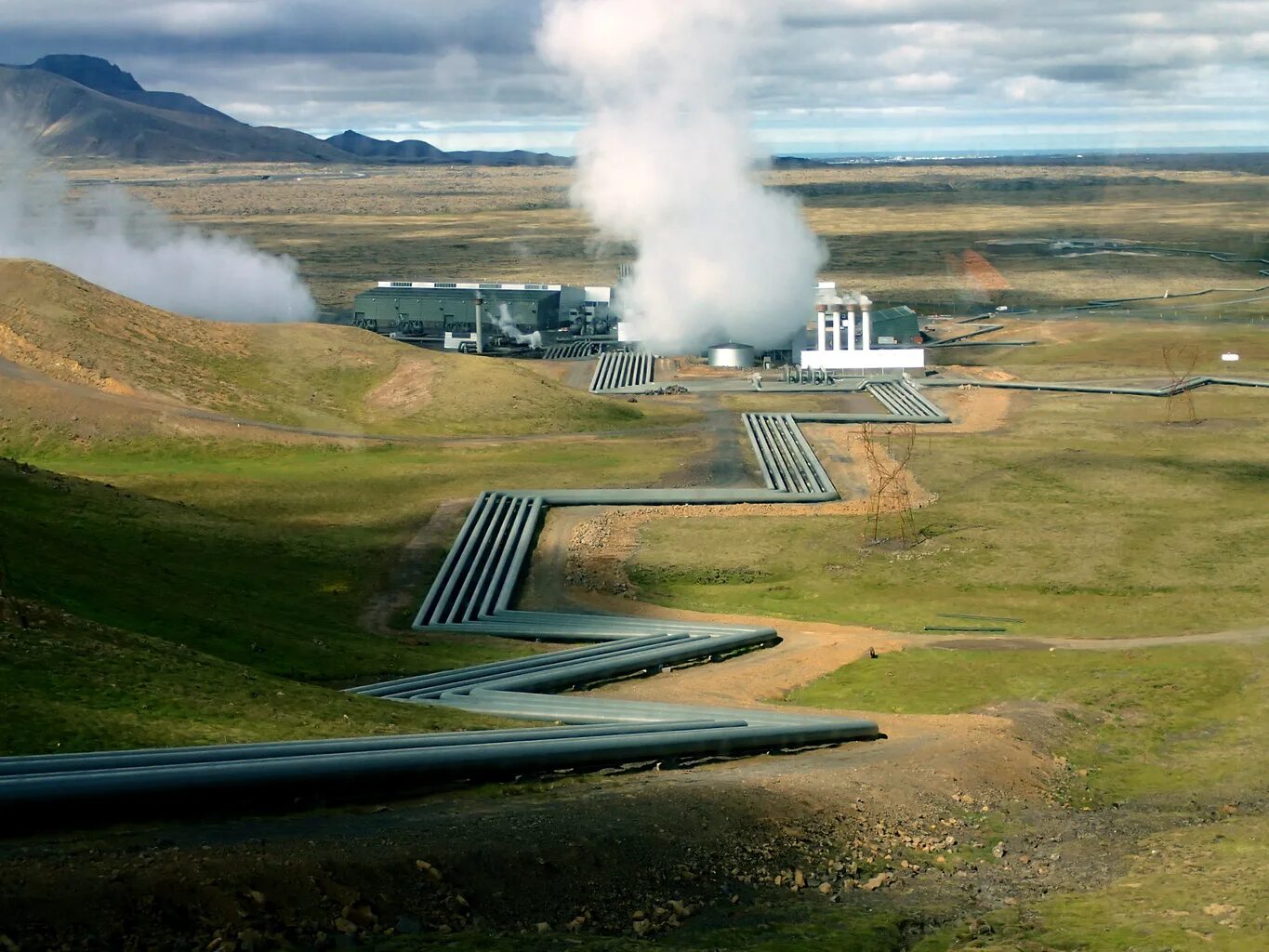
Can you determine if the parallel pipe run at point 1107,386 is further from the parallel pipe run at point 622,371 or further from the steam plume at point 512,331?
the steam plume at point 512,331

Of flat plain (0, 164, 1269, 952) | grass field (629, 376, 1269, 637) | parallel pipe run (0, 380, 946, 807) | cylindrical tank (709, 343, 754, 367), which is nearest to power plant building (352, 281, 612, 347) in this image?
Result: cylindrical tank (709, 343, 754, 367)

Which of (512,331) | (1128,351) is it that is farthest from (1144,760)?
(512,331)

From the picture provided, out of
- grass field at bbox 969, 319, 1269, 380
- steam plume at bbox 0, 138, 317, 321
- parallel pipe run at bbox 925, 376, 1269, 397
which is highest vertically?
steam plume at bbox 0, 138, 317, 321

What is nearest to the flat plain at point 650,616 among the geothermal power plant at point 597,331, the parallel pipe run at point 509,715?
the parallel pipe run at point 509,715

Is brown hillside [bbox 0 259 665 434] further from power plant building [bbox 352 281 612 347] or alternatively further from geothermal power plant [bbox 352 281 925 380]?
power plant building [bbox 352 281 612 347]

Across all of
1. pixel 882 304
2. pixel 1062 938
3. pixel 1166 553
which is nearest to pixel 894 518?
pixel 1166 553

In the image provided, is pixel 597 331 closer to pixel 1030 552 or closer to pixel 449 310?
pixel 449 310

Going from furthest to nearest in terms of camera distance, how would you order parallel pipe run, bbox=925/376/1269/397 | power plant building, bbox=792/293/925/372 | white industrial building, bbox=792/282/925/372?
power plant building, bbox=792/293/925/372 < white industrial building, bbox=792/282/925/372 < parallel pipe run, bbox=925/376/1269/397
